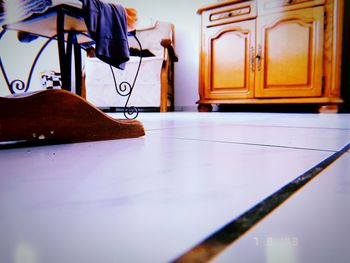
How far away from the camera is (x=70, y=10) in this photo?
906 millimetres

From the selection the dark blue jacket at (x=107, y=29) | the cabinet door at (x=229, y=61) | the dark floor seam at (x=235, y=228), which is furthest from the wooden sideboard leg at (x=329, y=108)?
the dark floor seam at (x=235, y=228)

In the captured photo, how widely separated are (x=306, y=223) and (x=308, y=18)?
2.24 m

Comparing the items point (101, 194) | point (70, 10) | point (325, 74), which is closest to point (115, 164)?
point (101, 194)

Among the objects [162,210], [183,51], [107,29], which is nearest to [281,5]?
[183,51]

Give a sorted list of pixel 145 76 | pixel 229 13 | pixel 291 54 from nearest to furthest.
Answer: pixel 291 54
pixel 229 13
pixel 145 76

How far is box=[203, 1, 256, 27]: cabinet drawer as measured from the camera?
2.27 meters

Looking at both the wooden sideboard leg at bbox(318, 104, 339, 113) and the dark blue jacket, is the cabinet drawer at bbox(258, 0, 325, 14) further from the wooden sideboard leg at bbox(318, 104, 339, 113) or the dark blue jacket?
the dark blue jacket

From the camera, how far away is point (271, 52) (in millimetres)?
2189

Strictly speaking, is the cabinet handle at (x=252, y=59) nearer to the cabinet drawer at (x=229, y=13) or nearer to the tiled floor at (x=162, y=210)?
the cabinet drawer at (x=229, y=13)

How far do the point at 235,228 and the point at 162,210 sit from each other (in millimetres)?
51

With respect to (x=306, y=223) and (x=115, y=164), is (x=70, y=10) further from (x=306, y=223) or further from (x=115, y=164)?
(x=306, y=223)

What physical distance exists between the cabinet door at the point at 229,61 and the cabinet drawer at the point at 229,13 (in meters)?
0.04

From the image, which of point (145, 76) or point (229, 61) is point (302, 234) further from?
point (145, 76)

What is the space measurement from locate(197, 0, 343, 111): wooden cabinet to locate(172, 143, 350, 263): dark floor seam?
2.05 metres
